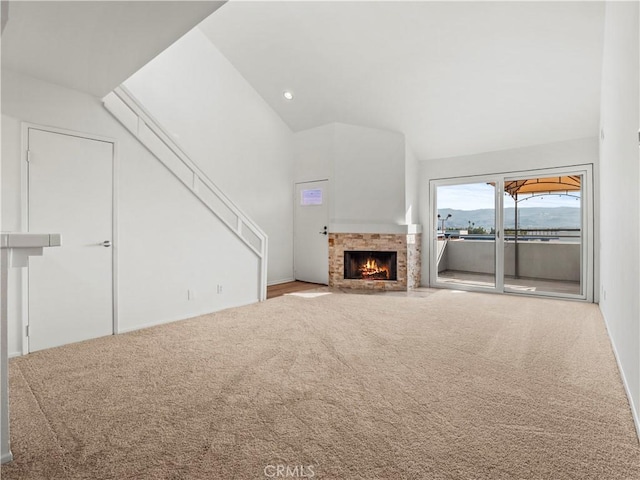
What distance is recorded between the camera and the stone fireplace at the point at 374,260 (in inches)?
257

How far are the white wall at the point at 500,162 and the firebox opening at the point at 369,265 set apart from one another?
84 centimetres

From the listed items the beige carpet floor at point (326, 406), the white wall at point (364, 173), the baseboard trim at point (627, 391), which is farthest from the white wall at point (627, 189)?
the white wall at point (364, 173)

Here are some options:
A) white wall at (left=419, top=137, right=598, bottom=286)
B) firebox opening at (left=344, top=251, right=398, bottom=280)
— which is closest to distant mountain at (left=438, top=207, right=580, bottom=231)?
white wall at (left=419, top=137, right=598, bottom=286)

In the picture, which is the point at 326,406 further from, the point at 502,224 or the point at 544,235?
the point at 544,235

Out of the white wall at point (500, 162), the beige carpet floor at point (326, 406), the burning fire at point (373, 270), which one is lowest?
the beige carpet floor at point (326, 406)

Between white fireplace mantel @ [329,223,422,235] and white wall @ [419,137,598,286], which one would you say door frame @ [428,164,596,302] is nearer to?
white wall @ [419,137,598,286]

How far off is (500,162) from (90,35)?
6.11 metres

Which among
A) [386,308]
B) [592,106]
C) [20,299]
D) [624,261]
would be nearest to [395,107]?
[592,106]

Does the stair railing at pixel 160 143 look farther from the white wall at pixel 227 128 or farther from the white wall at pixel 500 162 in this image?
the white wall at pixel 500 162

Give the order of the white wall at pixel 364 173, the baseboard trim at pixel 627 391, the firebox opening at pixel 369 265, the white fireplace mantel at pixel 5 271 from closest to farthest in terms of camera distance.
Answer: the white fireplace mantel at pixel 5 271 < the baseboard trim at pixel 627 391 < the white wall at pixel 364 173 < the firebox opening at pixel 369 265

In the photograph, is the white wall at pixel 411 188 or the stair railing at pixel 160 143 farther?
the white wall at pixel 411 188

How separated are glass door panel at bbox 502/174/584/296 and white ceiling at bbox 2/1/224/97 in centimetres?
576

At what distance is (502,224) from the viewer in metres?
6.22

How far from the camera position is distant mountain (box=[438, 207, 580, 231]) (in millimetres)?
5785
